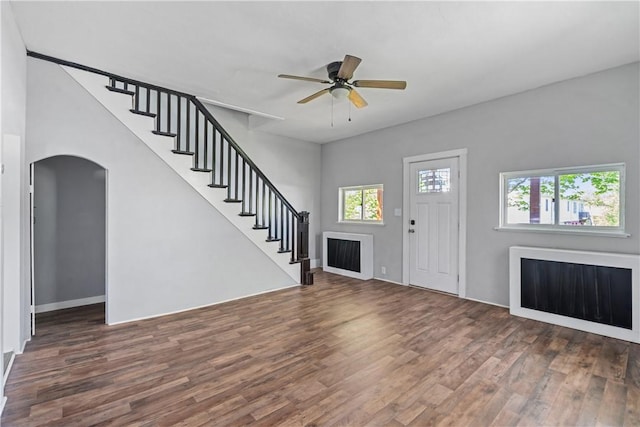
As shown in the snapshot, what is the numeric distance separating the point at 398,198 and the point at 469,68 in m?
2.54

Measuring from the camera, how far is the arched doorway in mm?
3838

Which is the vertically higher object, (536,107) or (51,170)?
(536,107)

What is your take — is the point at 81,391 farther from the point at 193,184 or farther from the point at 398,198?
the point at 398,198

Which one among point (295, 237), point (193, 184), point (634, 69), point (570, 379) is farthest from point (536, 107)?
point (193, 184)

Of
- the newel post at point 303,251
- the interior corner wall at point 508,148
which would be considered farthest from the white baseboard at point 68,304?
the interior corner wall at point 508,148

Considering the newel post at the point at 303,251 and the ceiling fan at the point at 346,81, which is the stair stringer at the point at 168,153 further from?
the ceiling fan at the point at 346,81

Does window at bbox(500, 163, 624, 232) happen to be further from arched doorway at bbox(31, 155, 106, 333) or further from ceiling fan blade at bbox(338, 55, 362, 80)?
arched doorway at bbox(31, 155, 106, 333)

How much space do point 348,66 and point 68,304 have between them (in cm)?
465

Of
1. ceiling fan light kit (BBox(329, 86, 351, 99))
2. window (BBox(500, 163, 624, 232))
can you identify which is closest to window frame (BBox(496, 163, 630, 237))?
window (BBox(500, 163, 624, 232))

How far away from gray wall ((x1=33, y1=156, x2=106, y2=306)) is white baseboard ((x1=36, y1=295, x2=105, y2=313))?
0.13ft

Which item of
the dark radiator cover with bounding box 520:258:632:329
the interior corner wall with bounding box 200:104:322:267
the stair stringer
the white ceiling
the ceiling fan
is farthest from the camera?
the interior corner wall with bounding box 200:104:322:267

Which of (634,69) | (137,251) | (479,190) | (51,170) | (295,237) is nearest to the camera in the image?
(634,69)

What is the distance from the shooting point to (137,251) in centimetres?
367

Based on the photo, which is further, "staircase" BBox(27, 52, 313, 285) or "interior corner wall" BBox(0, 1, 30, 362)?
"staircase" BBox(27, 52, 313, 285)
